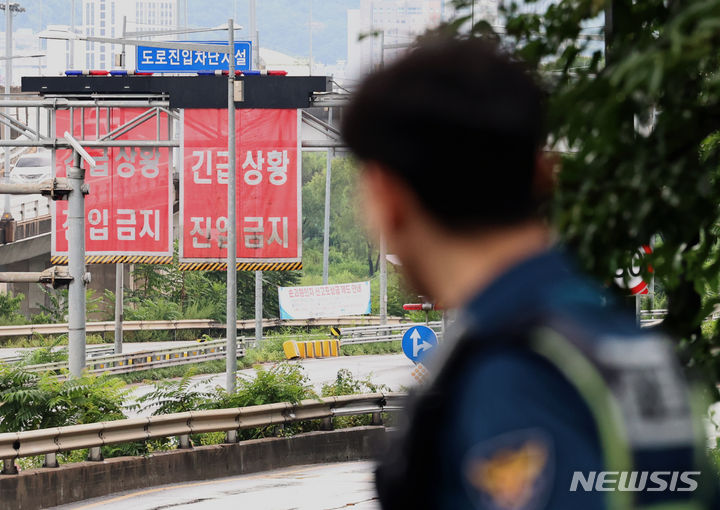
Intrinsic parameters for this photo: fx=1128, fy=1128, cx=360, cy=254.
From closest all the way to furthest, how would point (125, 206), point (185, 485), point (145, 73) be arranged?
point (185, 485) < point (125, 206) < point (145, 73)

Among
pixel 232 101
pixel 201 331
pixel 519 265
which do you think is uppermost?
pixel 232 101

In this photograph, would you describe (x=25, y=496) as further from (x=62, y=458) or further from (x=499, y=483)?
(x=499, y=483)

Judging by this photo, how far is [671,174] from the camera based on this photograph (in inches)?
112

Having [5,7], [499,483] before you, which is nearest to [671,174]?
[499,483]

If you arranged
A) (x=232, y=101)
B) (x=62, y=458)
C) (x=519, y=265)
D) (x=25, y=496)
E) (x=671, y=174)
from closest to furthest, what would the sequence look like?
1. (x=519, y=265)
2. (x=671, y=174)
3. (x=25, y=496)
4. (x=62, y=458)
5. (x=232, y=101)

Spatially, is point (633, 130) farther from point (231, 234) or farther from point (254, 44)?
point (254, 44)

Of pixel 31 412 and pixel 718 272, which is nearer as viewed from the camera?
pixel 718 272

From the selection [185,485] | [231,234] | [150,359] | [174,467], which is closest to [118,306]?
[150,359]

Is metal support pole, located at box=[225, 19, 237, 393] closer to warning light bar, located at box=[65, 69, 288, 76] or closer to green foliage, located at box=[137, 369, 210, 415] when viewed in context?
warning light bar, located at box=[65, 69, 288, 76]

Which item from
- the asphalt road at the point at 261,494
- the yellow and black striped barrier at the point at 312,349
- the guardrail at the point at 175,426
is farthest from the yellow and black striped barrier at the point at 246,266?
the yellow and black striped barrier at the point at 312,349

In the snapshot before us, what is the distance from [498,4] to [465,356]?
2.52 meters

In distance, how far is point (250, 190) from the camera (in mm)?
23594

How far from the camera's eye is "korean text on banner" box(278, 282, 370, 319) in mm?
44219

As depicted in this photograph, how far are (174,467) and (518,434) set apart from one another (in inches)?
561
